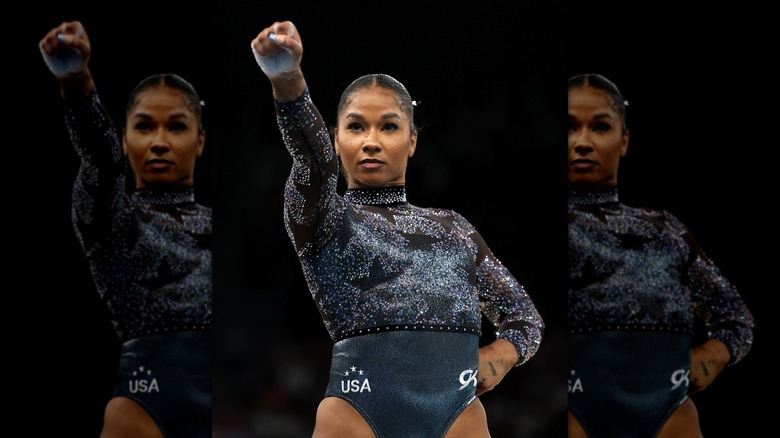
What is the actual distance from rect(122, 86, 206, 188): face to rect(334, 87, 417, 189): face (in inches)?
30.7

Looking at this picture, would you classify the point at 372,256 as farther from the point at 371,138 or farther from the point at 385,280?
the point at 371,138

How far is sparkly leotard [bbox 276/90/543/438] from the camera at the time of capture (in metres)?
3.66

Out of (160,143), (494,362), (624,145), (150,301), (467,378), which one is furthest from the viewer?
(624,145)

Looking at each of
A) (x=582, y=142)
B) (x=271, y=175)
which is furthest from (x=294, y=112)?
(x=582, y=142)

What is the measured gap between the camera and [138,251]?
422cm

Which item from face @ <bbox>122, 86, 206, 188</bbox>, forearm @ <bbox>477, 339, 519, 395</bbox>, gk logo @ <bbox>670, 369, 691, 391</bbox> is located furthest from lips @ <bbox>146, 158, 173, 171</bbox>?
gk logo @ <bbox>670, 369, 691, 391</bbox>

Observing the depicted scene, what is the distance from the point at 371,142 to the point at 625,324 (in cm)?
149

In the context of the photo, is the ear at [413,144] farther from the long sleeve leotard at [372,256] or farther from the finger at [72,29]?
the finger at [72,29]

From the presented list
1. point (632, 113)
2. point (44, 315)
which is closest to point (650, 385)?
point (632, 113)

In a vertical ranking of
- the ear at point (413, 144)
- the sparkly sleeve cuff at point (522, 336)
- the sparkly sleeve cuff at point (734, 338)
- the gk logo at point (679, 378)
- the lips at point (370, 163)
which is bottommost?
the gk logo at point (679, 378)

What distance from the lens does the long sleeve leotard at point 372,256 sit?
11.9 feet

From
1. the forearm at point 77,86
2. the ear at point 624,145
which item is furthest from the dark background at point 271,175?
the ear at point 624,145

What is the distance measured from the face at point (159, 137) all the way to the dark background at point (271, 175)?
92mm

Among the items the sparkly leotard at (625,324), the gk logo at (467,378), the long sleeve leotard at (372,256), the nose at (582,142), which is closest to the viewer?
the long sleeve leotard at (372,256)
